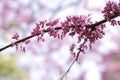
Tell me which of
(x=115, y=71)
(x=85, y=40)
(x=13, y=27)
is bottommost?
(x=115, y=71)

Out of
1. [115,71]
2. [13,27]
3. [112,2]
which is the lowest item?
[115,71]

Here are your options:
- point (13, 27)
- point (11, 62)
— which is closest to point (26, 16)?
point (13, 27)

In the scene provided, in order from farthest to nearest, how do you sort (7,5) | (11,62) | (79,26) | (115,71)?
(7,5)
(115,71)
(11,62)
(79,26)

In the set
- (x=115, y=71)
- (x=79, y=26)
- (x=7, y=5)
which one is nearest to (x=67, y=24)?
(x=79, y=26)

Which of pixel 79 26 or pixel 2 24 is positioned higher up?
pixel 79 26

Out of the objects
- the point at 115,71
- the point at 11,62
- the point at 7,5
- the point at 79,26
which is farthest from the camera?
the point at 7,5

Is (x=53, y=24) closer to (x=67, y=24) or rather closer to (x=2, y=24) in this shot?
(x=67, y=24)

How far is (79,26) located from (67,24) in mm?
43

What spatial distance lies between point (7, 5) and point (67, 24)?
253 inches

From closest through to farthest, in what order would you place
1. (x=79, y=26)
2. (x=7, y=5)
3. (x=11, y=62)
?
1. (x=79, y=26)
2. (x=11, y=62)
3. (x=7, y=5)

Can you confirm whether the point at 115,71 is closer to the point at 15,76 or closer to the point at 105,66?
the point at 105,66

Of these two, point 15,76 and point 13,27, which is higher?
point 13,27

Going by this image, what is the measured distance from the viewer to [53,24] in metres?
1.50

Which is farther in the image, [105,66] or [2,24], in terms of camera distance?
[2,24]
